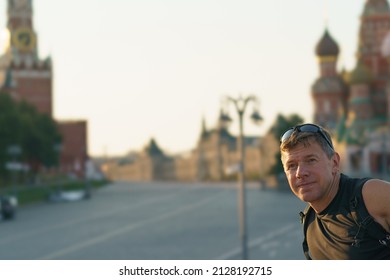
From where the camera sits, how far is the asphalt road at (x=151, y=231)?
26.4 m

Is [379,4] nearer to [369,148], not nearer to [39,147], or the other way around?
[369,148]

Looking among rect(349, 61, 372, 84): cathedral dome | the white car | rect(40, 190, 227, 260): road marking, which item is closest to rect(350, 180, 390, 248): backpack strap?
rect(40, 190, 227, 260): road marking

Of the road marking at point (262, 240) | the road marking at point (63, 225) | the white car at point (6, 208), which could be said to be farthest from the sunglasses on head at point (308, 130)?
the white car at point (6, 208)

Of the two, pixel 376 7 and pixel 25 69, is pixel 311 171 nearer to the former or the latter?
pixel 376 7

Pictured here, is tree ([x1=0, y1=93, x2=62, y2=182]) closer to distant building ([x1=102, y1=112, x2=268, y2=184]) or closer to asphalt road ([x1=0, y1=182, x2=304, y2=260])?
asphalt road ([x1=0, y1=182, x2=304, y2=260])

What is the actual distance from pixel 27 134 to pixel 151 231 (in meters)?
30.8

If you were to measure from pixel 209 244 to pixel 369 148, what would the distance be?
43.1 meters

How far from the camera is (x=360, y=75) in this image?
259 feet

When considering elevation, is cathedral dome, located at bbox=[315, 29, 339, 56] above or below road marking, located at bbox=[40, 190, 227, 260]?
above

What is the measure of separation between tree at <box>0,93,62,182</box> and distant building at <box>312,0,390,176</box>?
1930 cm

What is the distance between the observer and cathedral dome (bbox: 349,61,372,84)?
78.8m

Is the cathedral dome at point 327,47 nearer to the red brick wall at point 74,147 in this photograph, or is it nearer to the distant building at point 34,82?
the red brick wall at point 74,147

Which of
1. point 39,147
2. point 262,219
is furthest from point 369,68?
point 262,219

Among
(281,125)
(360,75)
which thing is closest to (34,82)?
(281,125)
